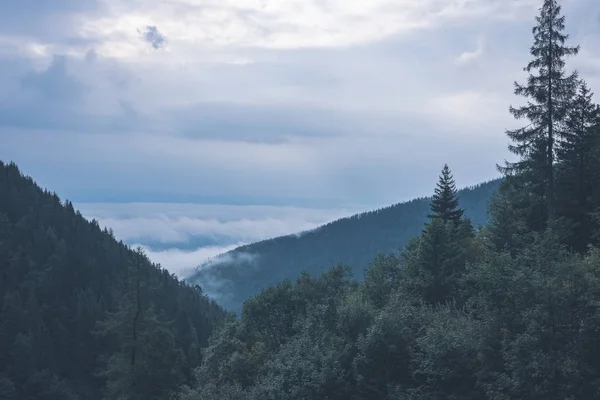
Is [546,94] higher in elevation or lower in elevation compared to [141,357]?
higher

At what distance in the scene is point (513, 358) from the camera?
28.1 meters

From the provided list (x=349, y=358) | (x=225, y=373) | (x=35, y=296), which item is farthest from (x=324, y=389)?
(x=35, y=296)

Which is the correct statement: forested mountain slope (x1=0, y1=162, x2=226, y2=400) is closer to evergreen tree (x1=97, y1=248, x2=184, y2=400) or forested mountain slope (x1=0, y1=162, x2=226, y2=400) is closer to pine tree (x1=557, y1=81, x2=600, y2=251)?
evergreen tree (x1=97, y1=248, x2=184, y2=400)

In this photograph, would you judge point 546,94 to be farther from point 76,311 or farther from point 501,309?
point 76,311

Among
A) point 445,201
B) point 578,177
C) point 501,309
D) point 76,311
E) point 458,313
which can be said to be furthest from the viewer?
point 76,311

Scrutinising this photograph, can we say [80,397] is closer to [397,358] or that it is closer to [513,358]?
[397,358]

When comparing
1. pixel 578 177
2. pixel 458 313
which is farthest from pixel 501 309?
pixel 578 177

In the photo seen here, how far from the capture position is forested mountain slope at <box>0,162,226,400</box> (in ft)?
147

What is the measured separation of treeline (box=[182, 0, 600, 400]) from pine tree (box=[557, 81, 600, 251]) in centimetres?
8

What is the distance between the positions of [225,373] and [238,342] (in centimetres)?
601

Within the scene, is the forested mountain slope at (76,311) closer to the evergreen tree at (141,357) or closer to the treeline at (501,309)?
the evergreen tree at (141,357)

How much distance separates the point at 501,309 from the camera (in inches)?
1203

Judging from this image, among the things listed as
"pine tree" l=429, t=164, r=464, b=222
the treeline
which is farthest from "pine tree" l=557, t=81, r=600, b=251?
"pine tree" l=429, t=164, r=464, b=222

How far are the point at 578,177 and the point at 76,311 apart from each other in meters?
104
